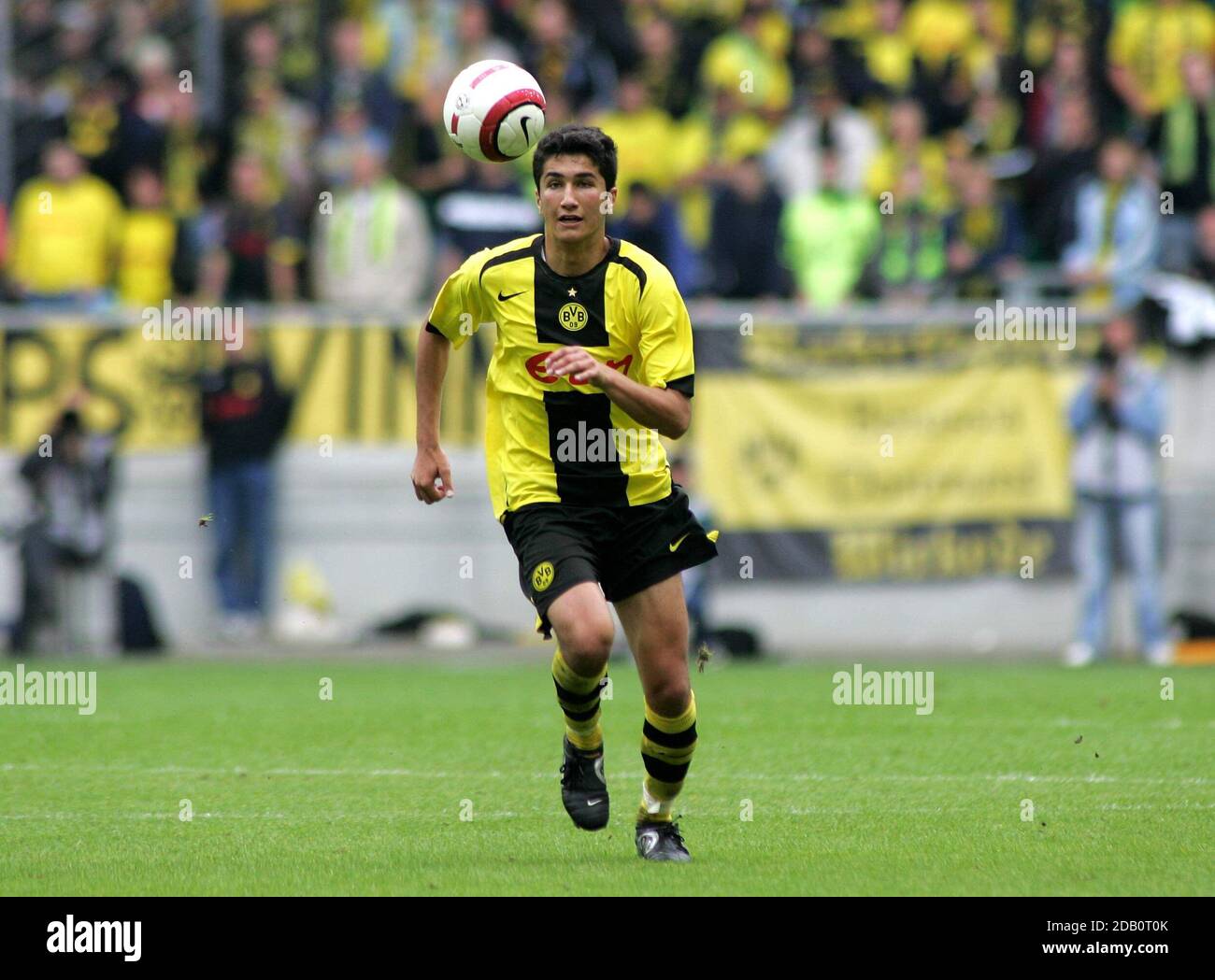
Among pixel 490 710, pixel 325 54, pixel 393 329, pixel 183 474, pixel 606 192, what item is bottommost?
pixel 490 710

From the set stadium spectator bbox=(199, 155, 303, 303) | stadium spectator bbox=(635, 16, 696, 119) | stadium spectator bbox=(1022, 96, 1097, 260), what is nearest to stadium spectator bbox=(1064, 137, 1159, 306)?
stadium spectator bbox=(1022, 96, 1097, 260)

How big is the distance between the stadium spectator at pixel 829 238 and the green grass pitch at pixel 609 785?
4.20 meters

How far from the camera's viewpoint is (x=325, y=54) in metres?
21.3

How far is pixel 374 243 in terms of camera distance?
18312 millimetres

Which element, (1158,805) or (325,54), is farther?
(325,54)

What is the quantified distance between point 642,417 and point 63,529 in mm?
10927

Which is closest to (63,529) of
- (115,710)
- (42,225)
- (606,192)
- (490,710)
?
(42,225)

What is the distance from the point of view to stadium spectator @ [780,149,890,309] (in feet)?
58.2

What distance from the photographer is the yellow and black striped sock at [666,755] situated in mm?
7777

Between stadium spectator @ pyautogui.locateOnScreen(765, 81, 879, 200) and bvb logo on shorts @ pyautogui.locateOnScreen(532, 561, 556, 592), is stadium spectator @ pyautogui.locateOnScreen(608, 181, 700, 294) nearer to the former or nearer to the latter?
stadium spectator @ pyautogui.locateOnScreen(765, 81, 879, 200)

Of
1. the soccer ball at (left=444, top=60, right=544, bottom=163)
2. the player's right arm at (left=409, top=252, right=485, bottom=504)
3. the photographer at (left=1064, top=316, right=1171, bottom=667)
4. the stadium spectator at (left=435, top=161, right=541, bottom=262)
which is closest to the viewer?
the player's right arm at (left=409, top=252, right=485, bottom=504)

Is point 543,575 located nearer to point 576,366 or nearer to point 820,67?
point 576,366

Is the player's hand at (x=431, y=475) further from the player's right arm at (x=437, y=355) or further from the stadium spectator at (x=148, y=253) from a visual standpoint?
the stadium spectator at (x=148, y=253)

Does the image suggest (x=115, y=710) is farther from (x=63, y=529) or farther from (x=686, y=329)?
(x=686, y=329)
